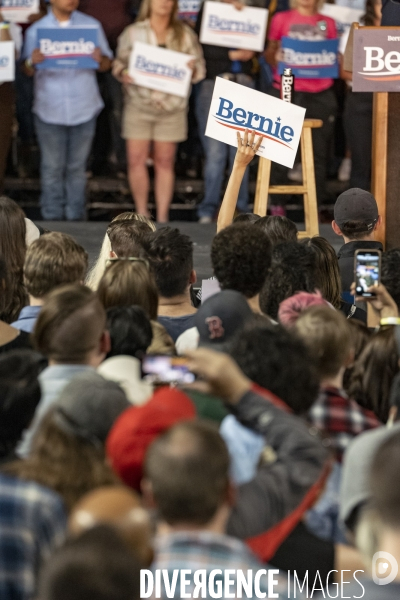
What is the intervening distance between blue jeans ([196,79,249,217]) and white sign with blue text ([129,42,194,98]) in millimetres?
200

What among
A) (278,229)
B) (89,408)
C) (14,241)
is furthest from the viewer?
(278,229)

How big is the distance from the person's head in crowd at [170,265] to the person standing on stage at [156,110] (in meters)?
3.53

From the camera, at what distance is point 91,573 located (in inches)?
56.3

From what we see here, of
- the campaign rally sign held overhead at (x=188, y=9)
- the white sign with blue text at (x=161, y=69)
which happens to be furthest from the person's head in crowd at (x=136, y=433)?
Result: the campaign rally sign held overhead at (x=188, y=9)

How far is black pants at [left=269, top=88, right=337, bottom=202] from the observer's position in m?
7.21

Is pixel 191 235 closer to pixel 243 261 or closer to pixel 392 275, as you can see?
pixel 392 275

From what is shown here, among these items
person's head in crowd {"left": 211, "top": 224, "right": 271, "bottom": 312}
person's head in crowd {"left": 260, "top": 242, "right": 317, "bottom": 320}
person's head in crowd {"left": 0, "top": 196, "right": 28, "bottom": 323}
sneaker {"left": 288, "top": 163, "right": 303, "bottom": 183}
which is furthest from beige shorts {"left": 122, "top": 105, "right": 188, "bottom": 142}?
person's head in crowd {"left": 211, "top": 224, "right": 271, "bottom": 312}

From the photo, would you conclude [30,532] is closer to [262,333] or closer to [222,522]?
[222,522]

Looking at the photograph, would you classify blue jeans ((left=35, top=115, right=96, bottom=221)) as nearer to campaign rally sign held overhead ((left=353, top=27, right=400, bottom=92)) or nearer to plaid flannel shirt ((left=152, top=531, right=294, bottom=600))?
campaign rally sign held overhead ((left=353, top=27, right=400, bottom=92))

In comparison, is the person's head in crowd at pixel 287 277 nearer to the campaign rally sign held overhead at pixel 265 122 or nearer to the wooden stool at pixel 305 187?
the campaign rally sign held overhead at pixel 265 122

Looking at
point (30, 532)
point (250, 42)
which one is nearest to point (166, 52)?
point (250, 42)

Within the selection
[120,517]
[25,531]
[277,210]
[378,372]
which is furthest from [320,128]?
[120,517]

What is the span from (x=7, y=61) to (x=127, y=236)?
3.06 m

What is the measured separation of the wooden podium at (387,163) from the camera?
538 centimetres
